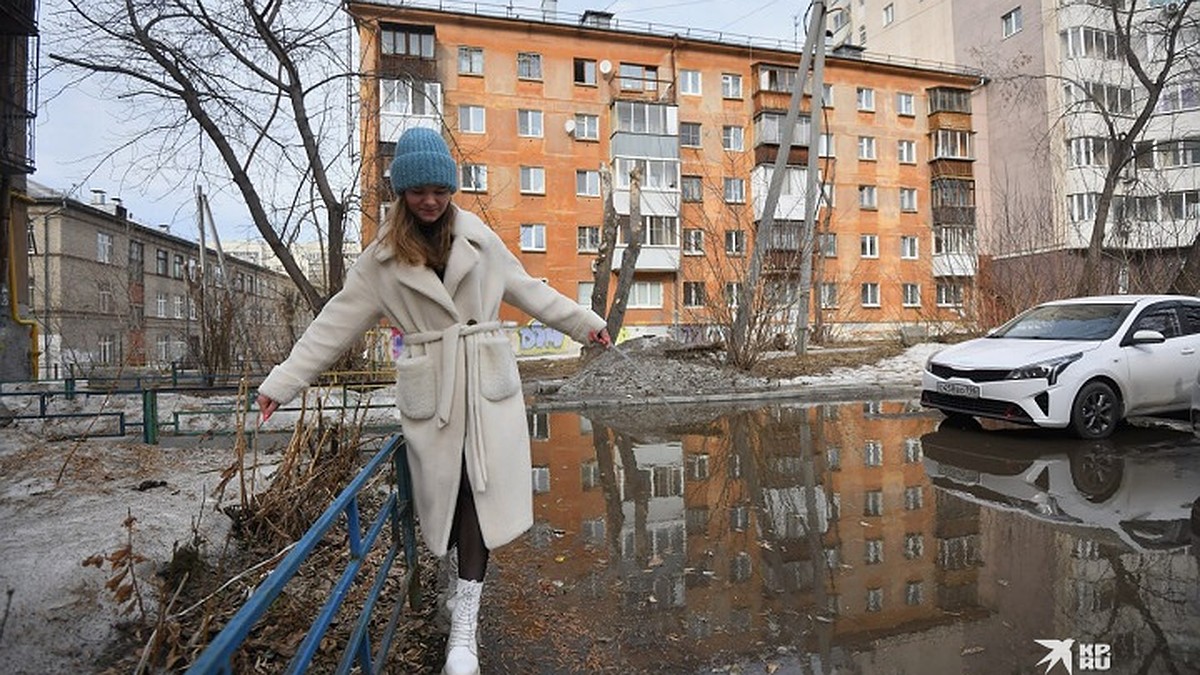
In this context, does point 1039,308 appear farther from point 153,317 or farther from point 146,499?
point 153,317

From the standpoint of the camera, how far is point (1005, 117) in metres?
36.5

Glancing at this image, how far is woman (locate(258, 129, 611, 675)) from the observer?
229 cm

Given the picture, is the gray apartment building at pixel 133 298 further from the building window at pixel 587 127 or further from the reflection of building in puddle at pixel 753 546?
the building window at pixel 587 127

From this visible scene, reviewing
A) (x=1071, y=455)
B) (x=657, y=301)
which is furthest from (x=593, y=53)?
(x=1071, y=455)

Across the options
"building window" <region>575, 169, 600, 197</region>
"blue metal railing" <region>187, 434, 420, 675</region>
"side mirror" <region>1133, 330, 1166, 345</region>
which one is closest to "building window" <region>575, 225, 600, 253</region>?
"building window" <region>575, 169, 600, 197</region>

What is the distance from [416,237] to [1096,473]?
6.04m

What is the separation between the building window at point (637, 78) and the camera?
3189cm

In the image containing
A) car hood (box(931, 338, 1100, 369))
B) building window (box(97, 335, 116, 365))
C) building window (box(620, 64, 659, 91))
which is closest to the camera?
car hood (box(931, 338, 1100, 369))

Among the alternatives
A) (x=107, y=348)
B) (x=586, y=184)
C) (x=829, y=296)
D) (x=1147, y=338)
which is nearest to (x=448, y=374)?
(x=1147, y=338)

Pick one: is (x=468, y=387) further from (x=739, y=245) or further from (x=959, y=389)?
(x=739, y=245)

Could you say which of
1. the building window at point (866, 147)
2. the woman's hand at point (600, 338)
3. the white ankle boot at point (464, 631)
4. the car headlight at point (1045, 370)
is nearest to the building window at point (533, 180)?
the building window at point (866, 147)

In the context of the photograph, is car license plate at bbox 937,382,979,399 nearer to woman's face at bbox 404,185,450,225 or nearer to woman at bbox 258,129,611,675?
woman at bbox 258,129,611,675

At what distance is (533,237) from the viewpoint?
30531 millimetres

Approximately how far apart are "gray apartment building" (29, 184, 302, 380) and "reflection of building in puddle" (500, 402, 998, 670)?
234 inches
